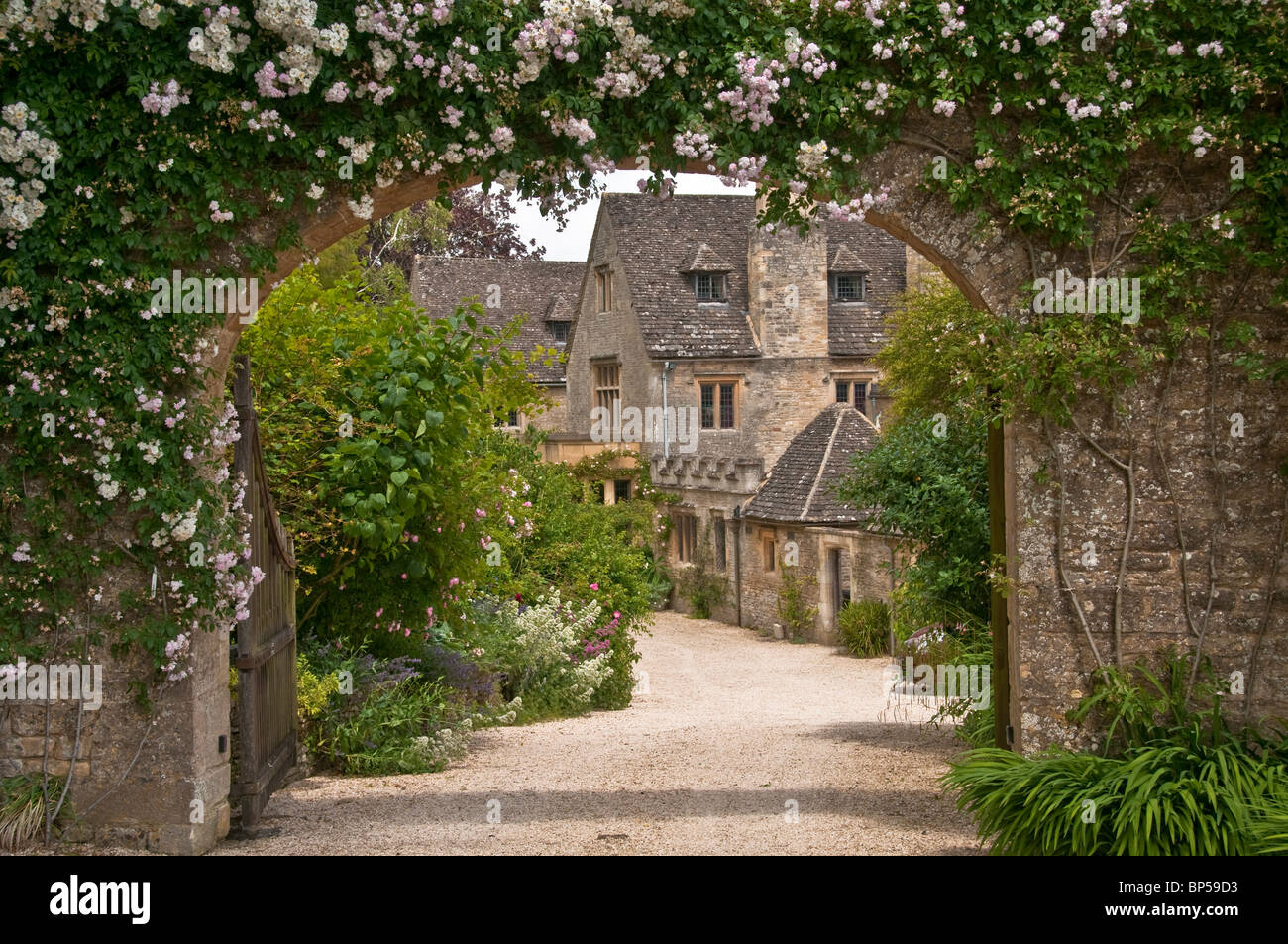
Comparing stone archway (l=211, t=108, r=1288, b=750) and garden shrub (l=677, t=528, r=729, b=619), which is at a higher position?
stone archway (l=211, t=108, r=1288, b=750)

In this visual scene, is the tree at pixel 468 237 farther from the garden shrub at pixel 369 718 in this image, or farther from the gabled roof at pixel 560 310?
the garden shrub at pixel 369 718

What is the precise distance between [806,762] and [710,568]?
17.9 meters

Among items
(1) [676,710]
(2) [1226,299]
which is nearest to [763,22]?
(2) [1226,299]

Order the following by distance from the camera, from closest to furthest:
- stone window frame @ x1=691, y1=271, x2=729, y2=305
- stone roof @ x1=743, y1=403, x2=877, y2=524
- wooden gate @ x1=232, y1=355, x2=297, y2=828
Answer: wooden gate @ x1=232, y1=355, x2=297, y2=828 < stone roof @ x1=743, y1=403, x2=877, y2=524 < stone window frame @ x1=691, y1=271, x2=729, y2=305

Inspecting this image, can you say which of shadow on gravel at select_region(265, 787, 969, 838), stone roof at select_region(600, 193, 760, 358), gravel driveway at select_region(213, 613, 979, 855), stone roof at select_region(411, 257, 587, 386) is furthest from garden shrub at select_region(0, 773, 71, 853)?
stone roof at select_region(411, 257, 587, 386)

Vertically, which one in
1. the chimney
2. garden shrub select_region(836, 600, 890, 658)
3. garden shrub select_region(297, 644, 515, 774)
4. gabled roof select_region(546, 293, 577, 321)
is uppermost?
gabled roof select_region(546, 293, 577, 321)

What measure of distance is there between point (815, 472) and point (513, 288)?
15870mm

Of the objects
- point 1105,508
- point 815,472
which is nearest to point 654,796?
point 1105,508

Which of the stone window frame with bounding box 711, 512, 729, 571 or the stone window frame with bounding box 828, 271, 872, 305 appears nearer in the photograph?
the stone window frame with bounding box 711, 512, 729, 571

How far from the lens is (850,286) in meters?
29.4

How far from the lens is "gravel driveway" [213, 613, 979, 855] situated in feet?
21.7

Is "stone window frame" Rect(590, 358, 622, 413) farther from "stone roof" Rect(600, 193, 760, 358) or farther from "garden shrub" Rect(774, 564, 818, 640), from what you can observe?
"garden shrub" Rect(774, 564, 818, 640)

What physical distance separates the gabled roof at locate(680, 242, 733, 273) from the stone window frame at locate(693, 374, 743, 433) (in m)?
2.41

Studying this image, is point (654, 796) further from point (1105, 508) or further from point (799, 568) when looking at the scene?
point (799, 568)
